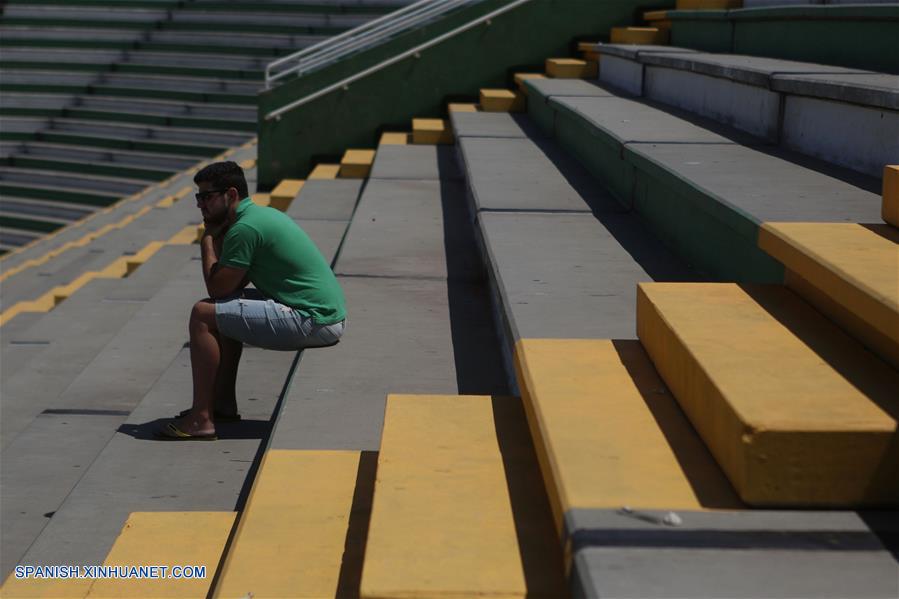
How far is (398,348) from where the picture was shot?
407cm

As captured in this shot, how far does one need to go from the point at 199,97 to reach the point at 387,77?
4.73 meters

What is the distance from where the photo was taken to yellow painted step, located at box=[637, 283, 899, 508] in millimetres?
1964

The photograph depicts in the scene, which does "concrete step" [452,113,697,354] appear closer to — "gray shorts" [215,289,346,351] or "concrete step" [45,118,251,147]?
"gray shorts" [215,289,346,351]

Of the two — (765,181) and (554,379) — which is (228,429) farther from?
(765,181)

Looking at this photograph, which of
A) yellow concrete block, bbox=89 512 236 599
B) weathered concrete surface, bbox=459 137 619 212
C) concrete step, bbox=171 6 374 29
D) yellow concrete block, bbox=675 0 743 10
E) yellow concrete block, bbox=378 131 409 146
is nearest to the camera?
yellow concrete block, bbox=89 512 236 599

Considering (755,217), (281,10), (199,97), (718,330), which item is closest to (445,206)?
(755,217)

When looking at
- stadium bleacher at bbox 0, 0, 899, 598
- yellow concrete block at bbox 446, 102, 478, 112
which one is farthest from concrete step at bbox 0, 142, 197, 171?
stadium bleacher at bbox 0, 0, 899, 598

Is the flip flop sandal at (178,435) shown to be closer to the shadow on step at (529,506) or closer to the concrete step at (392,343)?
the concrete step at (392,343)

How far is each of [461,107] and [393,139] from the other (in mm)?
634

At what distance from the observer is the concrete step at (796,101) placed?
12.7ft

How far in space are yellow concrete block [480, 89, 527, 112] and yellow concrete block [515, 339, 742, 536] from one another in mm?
6370

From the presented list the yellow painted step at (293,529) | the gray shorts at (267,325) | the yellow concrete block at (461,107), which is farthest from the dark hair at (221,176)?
the yellow concrete block at (461,107)

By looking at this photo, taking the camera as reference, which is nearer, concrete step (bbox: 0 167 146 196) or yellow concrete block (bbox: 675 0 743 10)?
yellow concrete block (bbox: 675 0 743 10)

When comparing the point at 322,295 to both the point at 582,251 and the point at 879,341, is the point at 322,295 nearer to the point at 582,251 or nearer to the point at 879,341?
the point at 582,251
